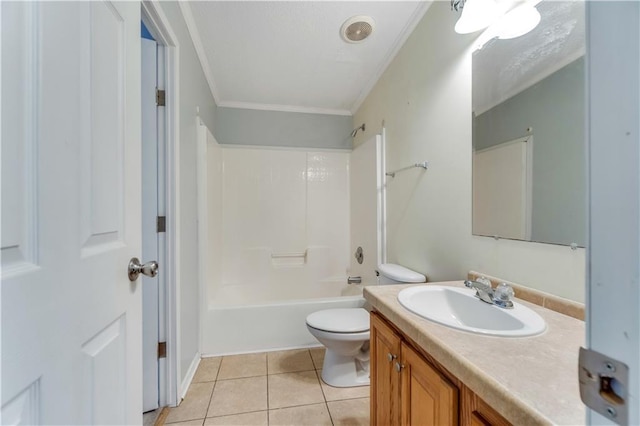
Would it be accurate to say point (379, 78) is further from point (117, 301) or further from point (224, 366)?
point (224, 366)

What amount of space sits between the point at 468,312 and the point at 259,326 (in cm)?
156

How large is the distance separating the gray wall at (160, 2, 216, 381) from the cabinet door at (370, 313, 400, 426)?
111 cm

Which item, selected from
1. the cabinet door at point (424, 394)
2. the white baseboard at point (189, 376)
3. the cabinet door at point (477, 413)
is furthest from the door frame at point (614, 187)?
the white baseboard at point (189, 376)

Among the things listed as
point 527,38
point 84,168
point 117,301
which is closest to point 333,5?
point 527,38

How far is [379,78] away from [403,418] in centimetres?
227

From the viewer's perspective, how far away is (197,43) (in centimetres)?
178

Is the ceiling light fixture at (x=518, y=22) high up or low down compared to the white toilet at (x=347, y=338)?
up

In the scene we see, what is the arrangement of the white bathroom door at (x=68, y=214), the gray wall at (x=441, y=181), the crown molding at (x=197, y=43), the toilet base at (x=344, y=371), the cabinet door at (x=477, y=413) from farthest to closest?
1. the toilet base at (x=344, y=371)
2. the crown molding at (x=197, y=43)
3. the gray wall at (x=441, y=181)
4. the cabinet door at (x=477, y=413)
5. the white bathroom door at (x=68, y=214)

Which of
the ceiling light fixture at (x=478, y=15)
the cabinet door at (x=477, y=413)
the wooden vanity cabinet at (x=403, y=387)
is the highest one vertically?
the ceiling light fixture at (x=478, y=15)

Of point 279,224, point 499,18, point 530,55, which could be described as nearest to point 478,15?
point 499,18

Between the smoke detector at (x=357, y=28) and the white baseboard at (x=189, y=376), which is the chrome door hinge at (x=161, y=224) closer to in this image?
the white baseboard at (x=189, y=376)

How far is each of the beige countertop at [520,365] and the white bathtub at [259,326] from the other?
55.2 inches

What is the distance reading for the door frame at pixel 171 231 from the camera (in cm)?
138

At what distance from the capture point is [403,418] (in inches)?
32.9
